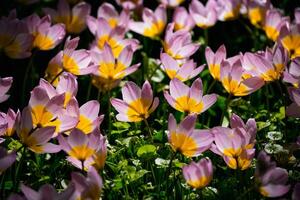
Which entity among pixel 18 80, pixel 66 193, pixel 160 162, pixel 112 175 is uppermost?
pixel 66 193

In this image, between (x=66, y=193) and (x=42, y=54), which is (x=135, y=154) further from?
(x=42, y=54)

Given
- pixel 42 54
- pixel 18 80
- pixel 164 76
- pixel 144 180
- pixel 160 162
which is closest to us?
pixel 160 162

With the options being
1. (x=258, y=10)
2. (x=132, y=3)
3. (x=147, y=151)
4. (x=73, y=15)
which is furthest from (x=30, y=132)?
(x=132, y=3)

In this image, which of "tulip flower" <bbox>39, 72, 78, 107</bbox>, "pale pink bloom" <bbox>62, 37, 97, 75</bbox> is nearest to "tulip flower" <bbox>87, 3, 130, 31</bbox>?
"pale pink bloom" <bbox>62, 37, 97, 75</bbox>

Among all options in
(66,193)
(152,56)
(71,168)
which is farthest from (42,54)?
(66,193)

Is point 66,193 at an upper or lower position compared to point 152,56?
upper

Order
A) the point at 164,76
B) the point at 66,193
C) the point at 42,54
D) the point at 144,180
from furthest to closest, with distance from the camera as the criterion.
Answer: the point at 42,54
the point at 164,76
the point at 144,180
the point at 66,193

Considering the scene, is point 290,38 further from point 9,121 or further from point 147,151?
point 9,121

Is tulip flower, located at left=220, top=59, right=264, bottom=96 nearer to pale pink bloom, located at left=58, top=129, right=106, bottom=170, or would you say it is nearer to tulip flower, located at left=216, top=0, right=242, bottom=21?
pale pink bloom, located at left=58, top=129, right=106, bottom=170

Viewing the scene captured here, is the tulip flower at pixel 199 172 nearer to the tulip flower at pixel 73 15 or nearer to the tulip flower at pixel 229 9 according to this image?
the tulip flower at pixel 73 15
